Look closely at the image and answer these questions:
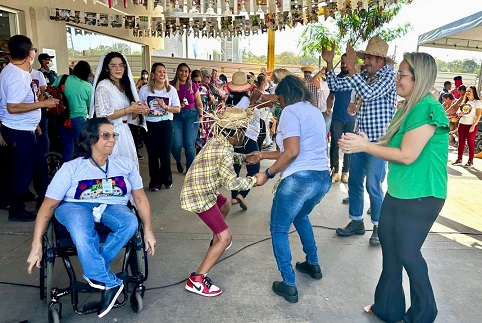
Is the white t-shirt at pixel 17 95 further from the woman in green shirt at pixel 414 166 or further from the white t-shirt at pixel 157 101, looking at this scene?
the woman in green shirt at pixel 414 166

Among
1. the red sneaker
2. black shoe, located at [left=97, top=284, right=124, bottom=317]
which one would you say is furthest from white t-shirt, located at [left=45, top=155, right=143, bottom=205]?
the red sneaker

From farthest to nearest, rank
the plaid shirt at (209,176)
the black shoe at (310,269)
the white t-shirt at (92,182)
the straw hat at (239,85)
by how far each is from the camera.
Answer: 1. the straw hat at (239,85)
2. the black shoe at (310,269)
3. the plaid shirt at (209,176)
4. the white t-shirt at (92,182)

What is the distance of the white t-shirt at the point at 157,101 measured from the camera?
4914mm

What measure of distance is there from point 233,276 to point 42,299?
1.36 metres

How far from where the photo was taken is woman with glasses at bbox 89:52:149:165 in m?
3.60

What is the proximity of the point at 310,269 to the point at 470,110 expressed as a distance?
6.05 meters

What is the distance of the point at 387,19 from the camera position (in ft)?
39.8

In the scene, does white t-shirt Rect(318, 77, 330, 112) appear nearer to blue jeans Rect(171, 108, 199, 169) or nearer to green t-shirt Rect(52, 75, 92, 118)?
blue jeans Rect(171, 108, 199, 169)

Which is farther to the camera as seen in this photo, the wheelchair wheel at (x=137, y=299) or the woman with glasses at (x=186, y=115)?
the woman with glasses at (x=186, y=115)

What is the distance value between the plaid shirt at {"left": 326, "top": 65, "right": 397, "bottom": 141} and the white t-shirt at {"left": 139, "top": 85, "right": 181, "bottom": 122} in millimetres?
2246

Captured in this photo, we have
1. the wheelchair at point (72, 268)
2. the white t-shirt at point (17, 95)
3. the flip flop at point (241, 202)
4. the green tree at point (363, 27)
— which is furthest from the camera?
the green tree at point (363, 27)

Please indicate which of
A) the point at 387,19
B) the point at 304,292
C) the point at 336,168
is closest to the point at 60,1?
the point at 336,168

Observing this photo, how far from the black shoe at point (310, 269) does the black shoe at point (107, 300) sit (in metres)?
1.46

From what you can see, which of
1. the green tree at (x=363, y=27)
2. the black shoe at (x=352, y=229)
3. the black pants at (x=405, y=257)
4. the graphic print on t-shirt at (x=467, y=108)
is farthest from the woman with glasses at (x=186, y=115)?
the green tree at (x=363, y=27)
